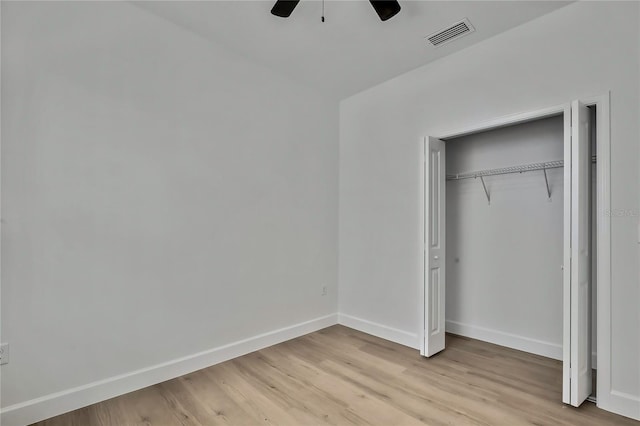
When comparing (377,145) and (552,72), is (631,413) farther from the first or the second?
(377,145)

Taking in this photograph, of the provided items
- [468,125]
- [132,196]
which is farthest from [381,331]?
[132,196]

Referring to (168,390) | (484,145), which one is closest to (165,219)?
(168,390)

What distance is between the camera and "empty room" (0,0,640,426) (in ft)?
7.30

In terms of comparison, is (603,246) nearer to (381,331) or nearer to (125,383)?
(381,331)

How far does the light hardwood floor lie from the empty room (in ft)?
0.08

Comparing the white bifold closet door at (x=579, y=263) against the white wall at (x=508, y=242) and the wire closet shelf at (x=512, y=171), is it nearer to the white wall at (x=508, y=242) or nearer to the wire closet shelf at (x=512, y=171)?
the wire closet shelf at (x=512, y=171)

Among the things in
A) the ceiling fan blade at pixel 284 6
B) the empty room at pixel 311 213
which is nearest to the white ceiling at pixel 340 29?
the empty room at pixel 311 213

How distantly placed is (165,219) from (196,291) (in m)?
0.69

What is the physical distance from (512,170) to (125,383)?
3.82 metres

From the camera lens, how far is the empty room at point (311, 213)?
222cm

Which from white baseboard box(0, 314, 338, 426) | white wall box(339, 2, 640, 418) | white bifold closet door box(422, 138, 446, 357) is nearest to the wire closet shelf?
white bifold closet door box(422, 138, 446, 357)

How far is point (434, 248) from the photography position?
10.7 feet

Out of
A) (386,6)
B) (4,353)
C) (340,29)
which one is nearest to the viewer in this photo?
(4,353)

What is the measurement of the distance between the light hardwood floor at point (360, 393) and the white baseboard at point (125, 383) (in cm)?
6
